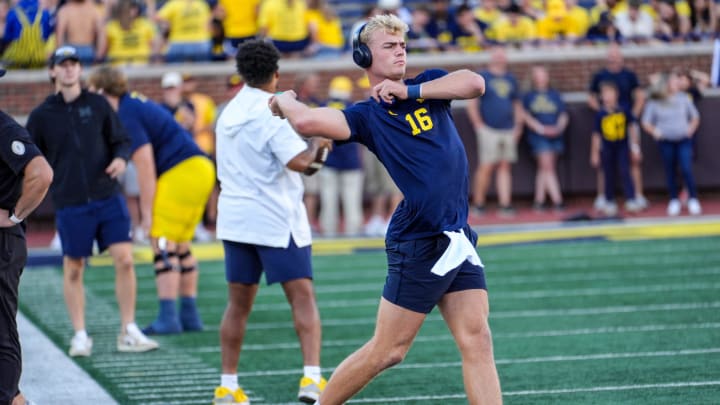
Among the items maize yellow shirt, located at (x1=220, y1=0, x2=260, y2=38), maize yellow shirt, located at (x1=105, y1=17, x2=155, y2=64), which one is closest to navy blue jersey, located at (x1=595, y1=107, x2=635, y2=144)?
maize yellow shirt, located at (x1=220, y1=0, x2=260, y2=38)

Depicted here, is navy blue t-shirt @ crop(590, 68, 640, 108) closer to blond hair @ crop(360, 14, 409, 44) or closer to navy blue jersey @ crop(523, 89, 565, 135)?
navy blue jersey @ crop(523, 89, 565, 135)

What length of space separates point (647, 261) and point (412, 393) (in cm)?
657

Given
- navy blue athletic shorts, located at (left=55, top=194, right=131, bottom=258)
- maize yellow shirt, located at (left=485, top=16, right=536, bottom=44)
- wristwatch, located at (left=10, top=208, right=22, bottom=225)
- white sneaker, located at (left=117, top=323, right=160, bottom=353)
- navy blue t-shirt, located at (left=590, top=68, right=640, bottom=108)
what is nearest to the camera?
wristwatch, located at (left=10, top=208, right=22, bottom=225)

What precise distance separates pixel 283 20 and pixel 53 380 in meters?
11.6

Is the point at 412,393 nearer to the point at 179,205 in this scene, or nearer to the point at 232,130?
the point at 232,130

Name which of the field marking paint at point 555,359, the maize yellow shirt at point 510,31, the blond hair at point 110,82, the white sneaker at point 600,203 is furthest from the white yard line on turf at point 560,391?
the maize yellow shirt at point 510,31

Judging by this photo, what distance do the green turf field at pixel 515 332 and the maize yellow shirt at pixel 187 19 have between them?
17.0 feet

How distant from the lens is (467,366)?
19.9 feet

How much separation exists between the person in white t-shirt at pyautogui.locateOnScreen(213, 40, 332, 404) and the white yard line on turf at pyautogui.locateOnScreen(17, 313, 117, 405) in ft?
3.13

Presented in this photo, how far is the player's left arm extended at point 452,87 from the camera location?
239 inches

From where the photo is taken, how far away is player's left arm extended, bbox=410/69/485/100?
19.9 ft

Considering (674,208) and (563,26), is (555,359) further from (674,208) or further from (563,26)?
(563,26)

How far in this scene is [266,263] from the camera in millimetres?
7918

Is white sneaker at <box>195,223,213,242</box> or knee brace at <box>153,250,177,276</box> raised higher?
knee brace at <box>153,250,177,276</box>
